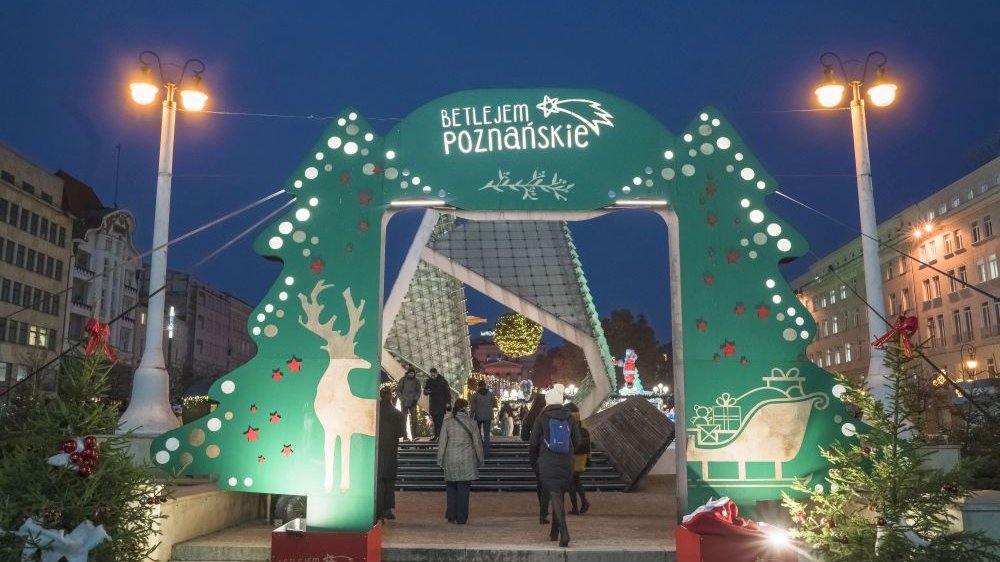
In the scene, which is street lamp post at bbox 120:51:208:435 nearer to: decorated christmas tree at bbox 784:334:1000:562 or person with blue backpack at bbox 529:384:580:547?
person with blue backpack at bbox 529:384:580:547

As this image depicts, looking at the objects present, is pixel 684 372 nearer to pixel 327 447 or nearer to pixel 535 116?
pixel 535 116

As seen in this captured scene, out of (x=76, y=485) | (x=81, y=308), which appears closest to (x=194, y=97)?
(x=76, y=485)

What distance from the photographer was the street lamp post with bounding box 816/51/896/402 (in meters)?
8.54

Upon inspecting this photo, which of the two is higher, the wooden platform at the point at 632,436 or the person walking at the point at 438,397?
the person walking at the point at 438,397

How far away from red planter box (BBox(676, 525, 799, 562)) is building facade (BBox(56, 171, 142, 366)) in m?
48.0

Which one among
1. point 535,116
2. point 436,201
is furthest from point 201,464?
point 535,116

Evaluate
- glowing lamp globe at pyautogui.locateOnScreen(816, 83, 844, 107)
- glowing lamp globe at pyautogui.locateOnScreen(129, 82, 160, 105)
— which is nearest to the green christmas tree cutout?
glowing lamp globe at pyautogui.locateOnScreen(816, 83, 844, 107)

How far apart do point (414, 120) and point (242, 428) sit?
383cm

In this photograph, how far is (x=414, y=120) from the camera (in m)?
8.51

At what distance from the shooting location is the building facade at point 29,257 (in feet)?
136

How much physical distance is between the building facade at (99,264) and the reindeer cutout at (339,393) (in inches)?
1751

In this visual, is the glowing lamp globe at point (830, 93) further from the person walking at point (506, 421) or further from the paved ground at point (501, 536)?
the person walking at point (506, 421)

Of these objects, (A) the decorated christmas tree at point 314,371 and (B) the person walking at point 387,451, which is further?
(B) the person walking at point 387,451

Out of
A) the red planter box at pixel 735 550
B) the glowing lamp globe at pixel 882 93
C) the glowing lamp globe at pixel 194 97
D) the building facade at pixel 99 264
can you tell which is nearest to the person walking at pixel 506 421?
the glowing lamp globe at pixel 194 97
